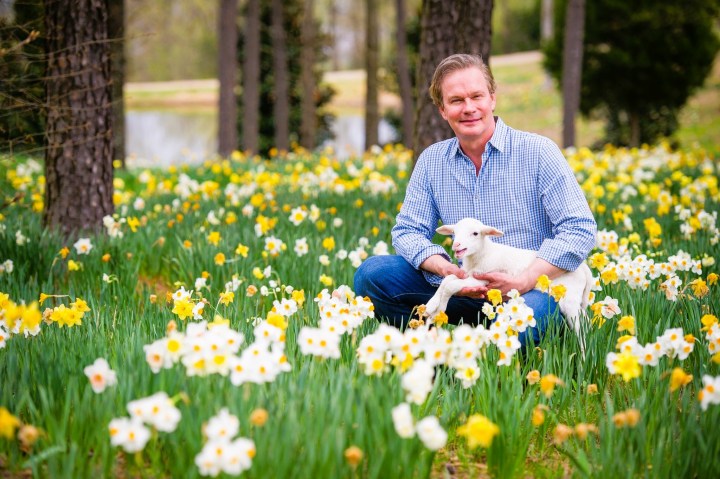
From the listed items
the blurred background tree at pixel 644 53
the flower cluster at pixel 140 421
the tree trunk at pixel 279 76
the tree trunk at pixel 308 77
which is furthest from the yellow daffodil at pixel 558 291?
the blurred background tree at pixel 644 53

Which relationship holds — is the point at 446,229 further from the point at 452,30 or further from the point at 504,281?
the point at 452,30

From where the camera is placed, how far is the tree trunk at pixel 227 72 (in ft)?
40.5

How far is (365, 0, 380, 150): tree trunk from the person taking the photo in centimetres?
1546

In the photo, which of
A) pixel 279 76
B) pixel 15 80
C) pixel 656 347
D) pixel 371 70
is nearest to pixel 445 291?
pixel 656 347

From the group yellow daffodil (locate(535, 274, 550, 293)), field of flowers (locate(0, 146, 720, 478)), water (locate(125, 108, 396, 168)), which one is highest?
yellow daffodil (locate(535, 274, 550, 293))

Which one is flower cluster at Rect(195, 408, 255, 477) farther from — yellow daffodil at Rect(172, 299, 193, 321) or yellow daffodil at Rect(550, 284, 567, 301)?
yellow daffodil at Rect(550, 284, 567, 301)

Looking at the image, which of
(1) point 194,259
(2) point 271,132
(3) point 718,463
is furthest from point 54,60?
(2) point 271,132

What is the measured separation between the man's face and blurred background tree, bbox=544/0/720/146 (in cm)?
1396

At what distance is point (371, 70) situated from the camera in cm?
1566

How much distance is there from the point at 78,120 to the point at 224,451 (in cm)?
382

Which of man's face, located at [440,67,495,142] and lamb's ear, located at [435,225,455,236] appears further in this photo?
man's face, located at [440,67,495,142]

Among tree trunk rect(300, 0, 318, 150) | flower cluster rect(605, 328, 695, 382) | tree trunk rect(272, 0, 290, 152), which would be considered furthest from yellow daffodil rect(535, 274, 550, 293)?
tree trunk rect(300, 0, 318, 150)

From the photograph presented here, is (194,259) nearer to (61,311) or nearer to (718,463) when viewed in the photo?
(61,311)

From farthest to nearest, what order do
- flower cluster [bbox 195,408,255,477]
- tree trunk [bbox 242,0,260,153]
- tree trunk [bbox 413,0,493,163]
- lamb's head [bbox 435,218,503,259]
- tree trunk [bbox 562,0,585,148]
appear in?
tree trunk [bbox 242,0,260,153]
tree trunk [bbox 562,0,585,148]
tree trunk [bbox 413,0,493,163]
lamb's head [bbox 435,218,503,259]
flower cluster [bbox 195,408,255,477]
